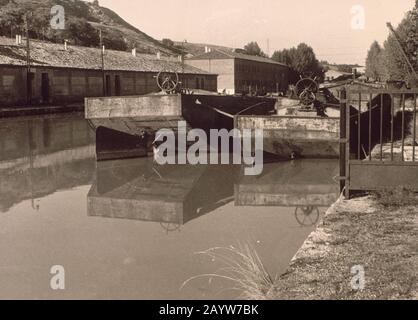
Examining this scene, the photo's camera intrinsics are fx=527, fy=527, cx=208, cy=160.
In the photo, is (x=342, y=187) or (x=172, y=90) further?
(x=172, y=90)

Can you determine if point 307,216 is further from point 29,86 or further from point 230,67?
point 230,67

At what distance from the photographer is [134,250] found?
627 centimetres

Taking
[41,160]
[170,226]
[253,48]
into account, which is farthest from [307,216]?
[253,48]

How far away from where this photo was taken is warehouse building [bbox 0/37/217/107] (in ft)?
101

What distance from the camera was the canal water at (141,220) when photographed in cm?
525

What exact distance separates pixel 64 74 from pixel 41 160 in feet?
73.4

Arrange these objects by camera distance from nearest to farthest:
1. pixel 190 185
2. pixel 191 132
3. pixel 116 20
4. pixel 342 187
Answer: pixel 342 187 < pixel 190 185 < pixel 191 132 < pixel 116 20

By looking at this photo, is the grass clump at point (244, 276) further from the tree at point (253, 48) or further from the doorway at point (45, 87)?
the tree at point (253, 48)

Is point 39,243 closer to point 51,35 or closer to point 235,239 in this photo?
point 235,239

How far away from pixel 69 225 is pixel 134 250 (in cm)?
165

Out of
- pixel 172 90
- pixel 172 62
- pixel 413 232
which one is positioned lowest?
pixel 413 232

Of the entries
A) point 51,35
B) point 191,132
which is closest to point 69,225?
point 191,132

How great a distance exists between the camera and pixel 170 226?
7508mm

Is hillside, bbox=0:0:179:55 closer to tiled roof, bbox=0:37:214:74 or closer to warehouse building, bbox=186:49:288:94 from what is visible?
warehouse building, bbox=186:49:288:94
